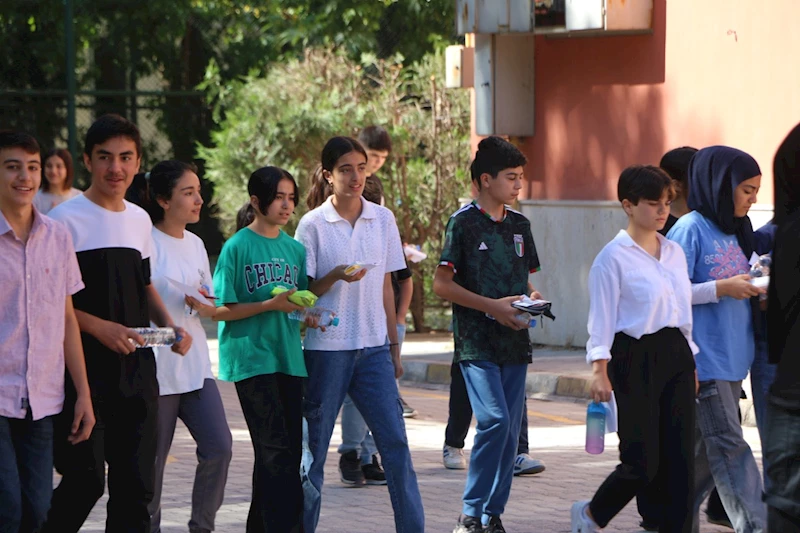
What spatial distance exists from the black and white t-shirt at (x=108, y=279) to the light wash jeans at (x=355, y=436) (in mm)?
2873

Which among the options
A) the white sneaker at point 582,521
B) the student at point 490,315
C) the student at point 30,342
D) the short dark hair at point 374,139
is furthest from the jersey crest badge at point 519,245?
the short dark hair at point 374,139

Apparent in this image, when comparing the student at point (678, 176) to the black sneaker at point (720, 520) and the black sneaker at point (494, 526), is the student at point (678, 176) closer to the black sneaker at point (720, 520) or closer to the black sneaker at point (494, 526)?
the black sneaker at point (720, 520)

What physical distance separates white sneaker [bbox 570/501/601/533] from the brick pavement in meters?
0.69

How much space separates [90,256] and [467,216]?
6.45 ft

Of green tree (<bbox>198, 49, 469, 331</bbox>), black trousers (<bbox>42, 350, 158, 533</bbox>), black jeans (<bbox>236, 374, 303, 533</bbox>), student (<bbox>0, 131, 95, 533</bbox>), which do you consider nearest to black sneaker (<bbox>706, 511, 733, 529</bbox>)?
black jeans (<bbox>236, 374, 303, 533</bbox>)

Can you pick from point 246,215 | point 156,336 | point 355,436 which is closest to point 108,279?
point 156,336

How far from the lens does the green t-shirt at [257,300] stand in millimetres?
6199

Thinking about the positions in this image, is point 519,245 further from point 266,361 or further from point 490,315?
Result: point 266,361

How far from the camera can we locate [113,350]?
5.52 meters

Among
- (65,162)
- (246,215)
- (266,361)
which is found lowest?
(266,361)

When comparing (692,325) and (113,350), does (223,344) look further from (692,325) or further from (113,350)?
(692,325)

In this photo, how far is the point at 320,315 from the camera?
251 inches

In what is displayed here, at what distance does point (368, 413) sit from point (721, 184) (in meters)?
1.79

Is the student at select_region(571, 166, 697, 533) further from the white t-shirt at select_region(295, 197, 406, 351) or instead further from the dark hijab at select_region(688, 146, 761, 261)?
the white t-shirt at select_region(295, 197, 406, 351)
